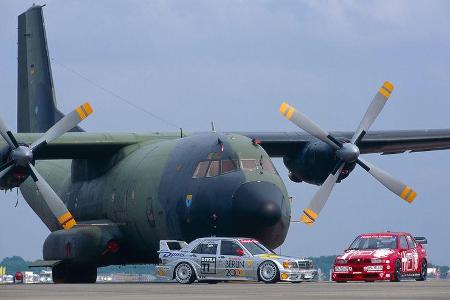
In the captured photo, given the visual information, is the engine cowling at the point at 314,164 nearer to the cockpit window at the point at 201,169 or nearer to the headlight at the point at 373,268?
the cockpit window at the point at 201,169

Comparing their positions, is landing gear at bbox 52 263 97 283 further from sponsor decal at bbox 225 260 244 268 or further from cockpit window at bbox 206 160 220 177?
sponsor decal at bbox 225 260 244 268

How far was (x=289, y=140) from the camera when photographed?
36562mm

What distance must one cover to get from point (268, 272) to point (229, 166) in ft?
14.2

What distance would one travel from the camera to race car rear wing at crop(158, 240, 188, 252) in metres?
29.2

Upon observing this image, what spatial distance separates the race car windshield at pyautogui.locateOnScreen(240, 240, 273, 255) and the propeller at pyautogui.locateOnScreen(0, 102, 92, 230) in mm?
6679

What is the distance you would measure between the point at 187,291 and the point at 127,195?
11.8 meters

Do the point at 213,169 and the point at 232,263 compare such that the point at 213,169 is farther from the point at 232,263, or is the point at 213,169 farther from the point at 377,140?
the point at 377,140

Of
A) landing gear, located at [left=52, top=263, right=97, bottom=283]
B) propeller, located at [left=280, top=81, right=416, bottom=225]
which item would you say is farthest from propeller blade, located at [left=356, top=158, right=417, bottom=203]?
landing gear, located at [left=52, top=263, right=97, bottom=283]

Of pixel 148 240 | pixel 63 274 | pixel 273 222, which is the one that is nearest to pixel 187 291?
pixel 273 222

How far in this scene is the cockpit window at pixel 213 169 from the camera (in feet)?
101

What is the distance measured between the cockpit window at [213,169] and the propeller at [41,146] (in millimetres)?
4737

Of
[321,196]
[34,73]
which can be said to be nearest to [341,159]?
[321,196]

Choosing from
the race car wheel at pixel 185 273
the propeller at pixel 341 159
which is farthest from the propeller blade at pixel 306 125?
the race car wheel at pixel 185 273

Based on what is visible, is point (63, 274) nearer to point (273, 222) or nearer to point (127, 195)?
point (127, 195)
